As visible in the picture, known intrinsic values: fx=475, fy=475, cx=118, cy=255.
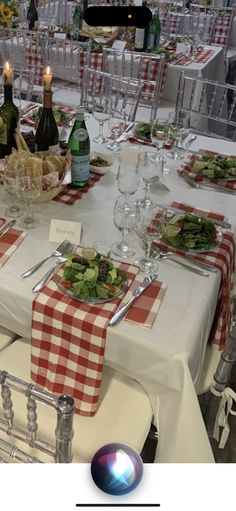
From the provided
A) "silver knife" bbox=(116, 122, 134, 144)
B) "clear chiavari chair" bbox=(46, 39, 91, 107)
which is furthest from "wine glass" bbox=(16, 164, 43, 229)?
"clear chiavari chair" bbox=(46, 39, 91, 107)

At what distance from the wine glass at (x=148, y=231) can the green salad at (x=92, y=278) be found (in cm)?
9

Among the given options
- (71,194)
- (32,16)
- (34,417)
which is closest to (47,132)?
(71,194)

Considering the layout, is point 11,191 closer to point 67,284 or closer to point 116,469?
point 67,284

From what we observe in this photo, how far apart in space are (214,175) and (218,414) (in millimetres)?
757

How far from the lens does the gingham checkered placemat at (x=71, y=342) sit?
3.23ft

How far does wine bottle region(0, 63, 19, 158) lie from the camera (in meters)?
1.44

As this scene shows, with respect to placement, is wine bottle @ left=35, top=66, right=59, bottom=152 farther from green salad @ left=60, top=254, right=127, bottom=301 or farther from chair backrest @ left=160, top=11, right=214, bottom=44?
chair backrest @ left=160, top=11, right=214, bottom=44

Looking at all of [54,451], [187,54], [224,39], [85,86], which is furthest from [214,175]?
[224,39]

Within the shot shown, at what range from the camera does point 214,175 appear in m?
1.56

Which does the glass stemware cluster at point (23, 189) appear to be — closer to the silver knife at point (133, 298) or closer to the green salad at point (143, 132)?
the silver knife at point (133, 298)

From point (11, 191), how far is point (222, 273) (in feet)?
1.98

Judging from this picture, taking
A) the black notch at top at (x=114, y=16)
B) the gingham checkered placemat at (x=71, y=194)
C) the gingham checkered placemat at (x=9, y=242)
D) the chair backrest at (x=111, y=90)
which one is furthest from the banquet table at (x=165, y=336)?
the chair backrest at (x=111, y=90)

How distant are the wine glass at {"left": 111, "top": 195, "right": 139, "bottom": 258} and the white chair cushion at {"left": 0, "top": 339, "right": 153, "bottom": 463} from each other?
296 millimetres

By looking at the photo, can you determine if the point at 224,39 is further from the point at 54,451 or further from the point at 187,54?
the point at 54,451
